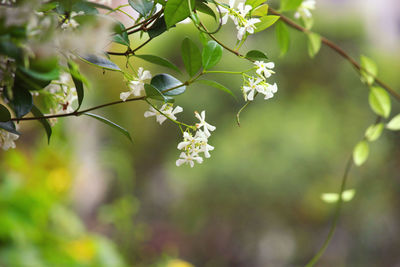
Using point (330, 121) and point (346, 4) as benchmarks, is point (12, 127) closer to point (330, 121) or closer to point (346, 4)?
point (330, 121)

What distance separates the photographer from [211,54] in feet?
0.95

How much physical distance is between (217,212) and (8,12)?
2.42m

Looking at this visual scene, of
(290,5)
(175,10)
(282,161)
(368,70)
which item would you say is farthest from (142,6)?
(282,161)

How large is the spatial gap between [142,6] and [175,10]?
37 mm

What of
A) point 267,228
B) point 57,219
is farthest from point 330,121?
point 57,219

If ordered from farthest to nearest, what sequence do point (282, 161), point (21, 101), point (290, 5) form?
point (282, 161)
point (290, 5)
point (21, 101)

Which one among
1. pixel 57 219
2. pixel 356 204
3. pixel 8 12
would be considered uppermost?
pixel 8 12

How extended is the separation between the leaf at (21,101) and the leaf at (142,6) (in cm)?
9

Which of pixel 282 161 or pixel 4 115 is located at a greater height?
pixel 4 115

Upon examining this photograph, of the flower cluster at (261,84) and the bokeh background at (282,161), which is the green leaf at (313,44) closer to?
the flower cluster at (261,84)

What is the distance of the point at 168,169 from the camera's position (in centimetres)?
277

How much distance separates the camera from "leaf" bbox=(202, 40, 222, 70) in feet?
0.95

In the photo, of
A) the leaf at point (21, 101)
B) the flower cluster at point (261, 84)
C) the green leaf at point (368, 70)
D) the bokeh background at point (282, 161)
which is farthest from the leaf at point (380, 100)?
the bokeh background at point (282, 161)

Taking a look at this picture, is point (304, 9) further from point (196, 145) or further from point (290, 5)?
Answer: point (196, 145)
